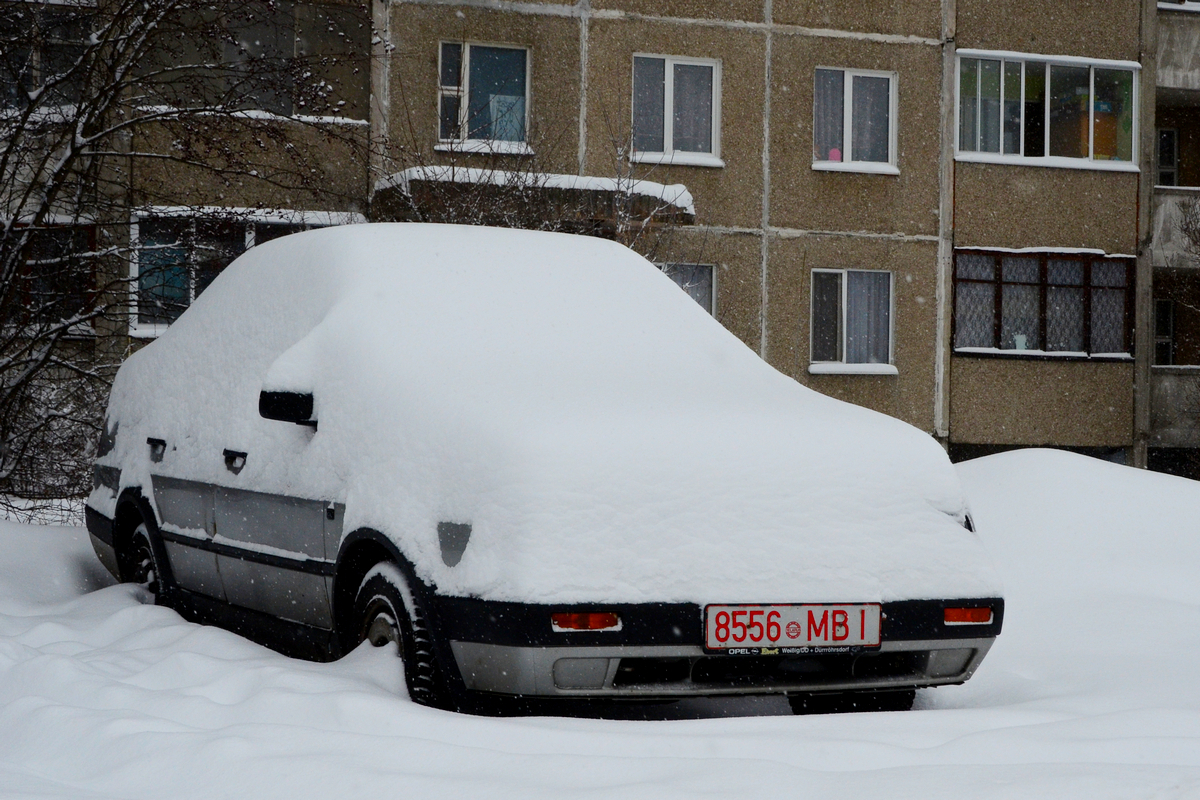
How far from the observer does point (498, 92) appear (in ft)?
63.8

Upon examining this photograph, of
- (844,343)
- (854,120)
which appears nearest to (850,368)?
(844,343)

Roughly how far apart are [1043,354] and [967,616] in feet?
58.9

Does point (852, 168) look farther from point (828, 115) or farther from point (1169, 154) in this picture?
point (1169, 154)

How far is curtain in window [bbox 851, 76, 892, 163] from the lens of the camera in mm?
20984

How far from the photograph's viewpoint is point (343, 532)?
444 cm

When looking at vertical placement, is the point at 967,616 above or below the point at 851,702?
above

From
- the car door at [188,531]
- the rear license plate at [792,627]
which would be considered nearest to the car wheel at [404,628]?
the rear license plate at [792,627]

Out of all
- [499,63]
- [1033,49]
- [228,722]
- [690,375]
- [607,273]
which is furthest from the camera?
[1033,49]

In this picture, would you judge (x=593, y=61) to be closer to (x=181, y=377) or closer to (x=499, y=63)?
(x=499, y=63)

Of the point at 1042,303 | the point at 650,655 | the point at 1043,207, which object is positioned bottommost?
the point at 650,655

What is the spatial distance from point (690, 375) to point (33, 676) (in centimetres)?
232

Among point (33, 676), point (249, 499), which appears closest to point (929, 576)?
point (249, 499)

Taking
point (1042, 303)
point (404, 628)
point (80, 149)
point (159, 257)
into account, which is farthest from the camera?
point (1042, 303)

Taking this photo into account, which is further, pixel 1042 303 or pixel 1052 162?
pixel 1052 162
